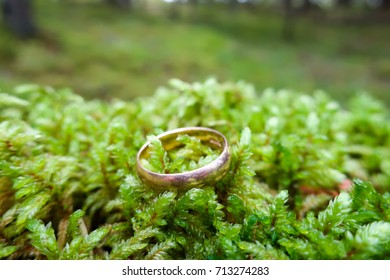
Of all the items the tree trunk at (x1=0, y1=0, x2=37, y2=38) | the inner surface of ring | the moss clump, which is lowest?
the tree trunk at (x1=0, y1=0, x2=37, y2=38)

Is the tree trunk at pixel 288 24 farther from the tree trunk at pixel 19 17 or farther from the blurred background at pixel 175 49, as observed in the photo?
the tree trunk at pixel 19 17

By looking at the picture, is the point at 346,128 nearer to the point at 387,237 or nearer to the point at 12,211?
the point at 387,237

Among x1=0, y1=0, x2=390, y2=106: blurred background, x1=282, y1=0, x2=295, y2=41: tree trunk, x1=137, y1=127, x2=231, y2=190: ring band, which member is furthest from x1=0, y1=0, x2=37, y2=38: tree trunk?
x1=137, y1=127, x2=231, y2=190: ring band

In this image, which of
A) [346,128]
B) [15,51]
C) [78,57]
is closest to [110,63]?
[78,57]

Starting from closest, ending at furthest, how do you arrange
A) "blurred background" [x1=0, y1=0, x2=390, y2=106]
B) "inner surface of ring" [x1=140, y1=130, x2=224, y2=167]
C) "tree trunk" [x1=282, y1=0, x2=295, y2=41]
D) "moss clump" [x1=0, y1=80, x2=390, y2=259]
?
"moss clump" [x1=0, y1=80, x2=390, y2=259] < "inner surface of ring" [x1=140, y1=130, x2=224, y2=167] < "blurred background" [x1=0, y1=0, x2=390, y2=106] < "tree trunk" [x1=282, y1=0, x2=295, y2=41]

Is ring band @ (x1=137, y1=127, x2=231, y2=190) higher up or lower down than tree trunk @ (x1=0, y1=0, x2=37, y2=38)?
higher up

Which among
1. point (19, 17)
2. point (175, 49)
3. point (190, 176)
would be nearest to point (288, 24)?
point (175, 49)

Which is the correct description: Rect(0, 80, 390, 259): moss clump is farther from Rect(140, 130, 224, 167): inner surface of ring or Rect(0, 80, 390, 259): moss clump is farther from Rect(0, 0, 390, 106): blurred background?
Rect(0, 0, 390, 106): blurred background

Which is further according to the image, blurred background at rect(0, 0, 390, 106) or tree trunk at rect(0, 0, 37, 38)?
tree trunk at rect(0, 0, 37, 38)
